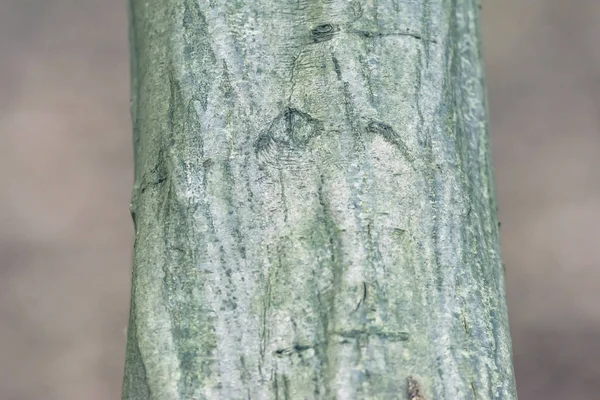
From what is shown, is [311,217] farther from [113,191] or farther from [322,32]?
[113,191]

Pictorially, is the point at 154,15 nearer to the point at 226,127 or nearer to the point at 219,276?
the point at 226,127

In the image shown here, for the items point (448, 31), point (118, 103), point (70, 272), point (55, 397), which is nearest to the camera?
point (448, 31)

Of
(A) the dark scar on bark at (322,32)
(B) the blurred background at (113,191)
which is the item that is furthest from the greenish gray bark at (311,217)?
(B) the blurred background at (113,191)

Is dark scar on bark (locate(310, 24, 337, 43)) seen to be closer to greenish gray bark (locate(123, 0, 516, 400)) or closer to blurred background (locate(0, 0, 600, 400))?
greenish gray bark (locate(123, 0, 516, 400))

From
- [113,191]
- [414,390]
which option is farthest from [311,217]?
[113,191]

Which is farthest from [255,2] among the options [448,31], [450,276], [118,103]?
[118,103]

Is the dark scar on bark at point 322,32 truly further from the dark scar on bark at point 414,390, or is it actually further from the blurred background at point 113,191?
the blurred background at point 113,191
